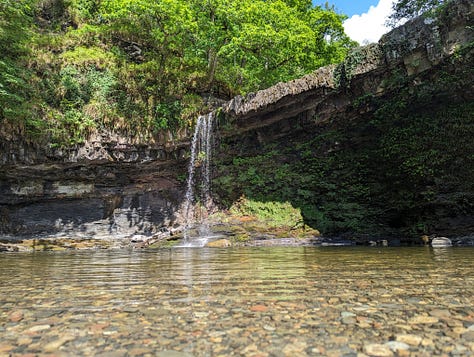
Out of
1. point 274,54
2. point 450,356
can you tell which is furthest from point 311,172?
point 450,356

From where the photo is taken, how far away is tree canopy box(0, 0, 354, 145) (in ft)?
52.3

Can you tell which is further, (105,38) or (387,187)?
(105,38)

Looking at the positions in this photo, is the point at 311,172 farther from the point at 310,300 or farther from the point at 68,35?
the point at 68,35

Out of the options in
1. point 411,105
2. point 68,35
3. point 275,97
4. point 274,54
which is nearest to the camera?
point 411,105

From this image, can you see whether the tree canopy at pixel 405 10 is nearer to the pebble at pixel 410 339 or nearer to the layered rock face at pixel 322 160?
the layered rock face at pixel 322 160

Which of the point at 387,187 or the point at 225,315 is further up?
the point at 387,187

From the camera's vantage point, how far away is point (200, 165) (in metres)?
17.2

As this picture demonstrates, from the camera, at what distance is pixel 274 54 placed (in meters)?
18.1

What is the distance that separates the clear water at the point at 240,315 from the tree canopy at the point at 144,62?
1397 centimetres

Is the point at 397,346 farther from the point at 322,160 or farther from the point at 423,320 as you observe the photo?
the point at 322,160

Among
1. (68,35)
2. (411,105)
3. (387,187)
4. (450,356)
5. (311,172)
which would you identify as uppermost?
(68,35)

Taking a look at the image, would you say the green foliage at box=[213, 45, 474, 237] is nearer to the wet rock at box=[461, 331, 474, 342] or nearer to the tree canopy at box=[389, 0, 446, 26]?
Answer: the tree canopy at box=[389, 0, 446, 26]

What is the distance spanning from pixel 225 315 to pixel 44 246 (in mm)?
14876

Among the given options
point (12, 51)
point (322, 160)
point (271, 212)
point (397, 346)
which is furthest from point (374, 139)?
point (12, 51)
